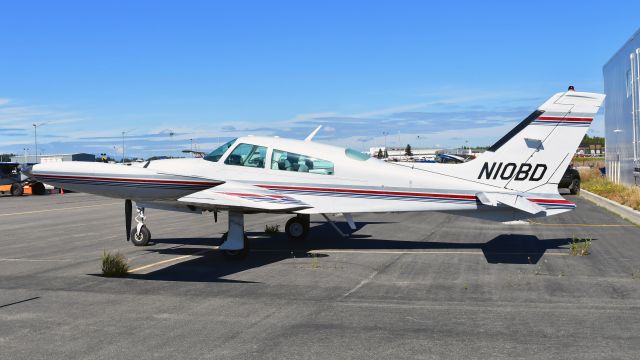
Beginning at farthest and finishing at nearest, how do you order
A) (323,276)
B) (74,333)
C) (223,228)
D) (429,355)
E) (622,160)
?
(622,160) → (223,228) → (323,276) → (74,333) → (429,355)

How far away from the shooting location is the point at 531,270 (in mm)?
11234

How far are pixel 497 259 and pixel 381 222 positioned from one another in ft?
26.9

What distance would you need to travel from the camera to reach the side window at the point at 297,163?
44.7 feet

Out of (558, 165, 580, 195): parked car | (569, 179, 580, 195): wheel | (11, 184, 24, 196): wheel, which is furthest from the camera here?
(11, 184, 24, 196): wheel

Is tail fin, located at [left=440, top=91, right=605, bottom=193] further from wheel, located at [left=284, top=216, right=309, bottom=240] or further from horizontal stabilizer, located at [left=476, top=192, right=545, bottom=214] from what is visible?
wheel, located at [left=284, top=216, right=309, bottom=240]

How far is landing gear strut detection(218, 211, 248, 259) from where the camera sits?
12664 millimetres

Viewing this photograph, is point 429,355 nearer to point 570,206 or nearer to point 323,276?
point 323,276

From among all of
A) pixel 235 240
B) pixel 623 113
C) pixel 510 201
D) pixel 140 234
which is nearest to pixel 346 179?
pixel 235 240

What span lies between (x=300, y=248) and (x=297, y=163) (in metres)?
2.34

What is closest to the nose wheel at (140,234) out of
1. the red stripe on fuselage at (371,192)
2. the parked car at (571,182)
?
the red stripe on fuselage at (371,192)

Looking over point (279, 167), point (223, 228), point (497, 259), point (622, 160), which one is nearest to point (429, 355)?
point (497, 259)

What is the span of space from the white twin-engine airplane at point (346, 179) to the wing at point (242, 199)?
22 millimetres

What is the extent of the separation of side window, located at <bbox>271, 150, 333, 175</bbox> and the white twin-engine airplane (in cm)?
2

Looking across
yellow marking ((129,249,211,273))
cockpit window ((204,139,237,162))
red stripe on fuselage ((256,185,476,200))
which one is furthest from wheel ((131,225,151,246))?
red stripe on fuselage ((256,185,476,200))
